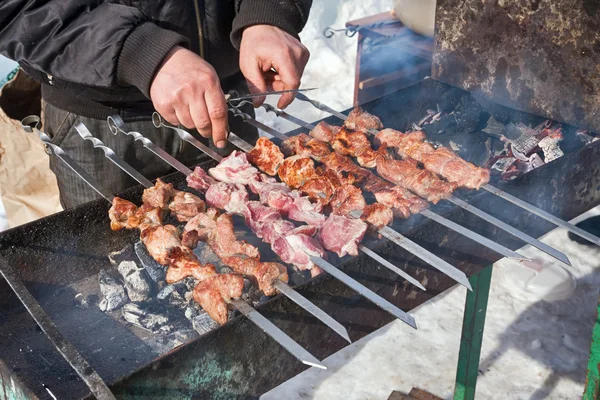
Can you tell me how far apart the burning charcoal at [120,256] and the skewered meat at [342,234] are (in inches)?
29.9

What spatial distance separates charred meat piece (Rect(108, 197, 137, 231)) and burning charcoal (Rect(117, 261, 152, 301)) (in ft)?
0.66

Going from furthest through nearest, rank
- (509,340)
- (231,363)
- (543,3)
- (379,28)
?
(379,28)
(509,340)
(543,3)
(231,363)

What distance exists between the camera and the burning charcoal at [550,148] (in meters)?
3.04

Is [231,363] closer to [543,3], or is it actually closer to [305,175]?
[305,175]

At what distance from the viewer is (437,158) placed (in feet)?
9.61

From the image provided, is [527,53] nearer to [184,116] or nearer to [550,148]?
[550,148]

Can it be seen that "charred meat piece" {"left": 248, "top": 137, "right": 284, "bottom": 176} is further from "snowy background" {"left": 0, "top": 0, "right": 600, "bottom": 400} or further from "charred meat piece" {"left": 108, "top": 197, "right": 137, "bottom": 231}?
"snowy background" {"left": 0, "top": 0, "right": 600, "bottom": 400}

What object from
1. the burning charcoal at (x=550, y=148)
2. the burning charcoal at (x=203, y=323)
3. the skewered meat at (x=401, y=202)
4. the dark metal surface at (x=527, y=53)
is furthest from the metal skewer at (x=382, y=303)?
the dark metal surface at (x=527, y=53)

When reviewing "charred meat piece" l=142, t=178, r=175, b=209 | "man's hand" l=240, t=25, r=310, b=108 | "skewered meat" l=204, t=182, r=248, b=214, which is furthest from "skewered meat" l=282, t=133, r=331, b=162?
"charred meat piece" l=142, t=178, r=175, b=209

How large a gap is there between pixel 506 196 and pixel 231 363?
4.16ft

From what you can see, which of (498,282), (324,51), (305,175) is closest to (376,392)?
(498,282)

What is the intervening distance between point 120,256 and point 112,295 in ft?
0.70

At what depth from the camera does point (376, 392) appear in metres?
3.97

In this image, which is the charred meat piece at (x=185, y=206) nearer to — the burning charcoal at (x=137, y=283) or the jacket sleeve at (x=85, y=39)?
the burning charcoal at (x=137, y=283)
